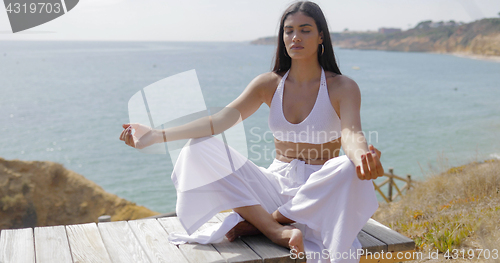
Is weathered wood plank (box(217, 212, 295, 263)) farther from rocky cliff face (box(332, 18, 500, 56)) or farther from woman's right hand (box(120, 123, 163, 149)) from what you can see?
rocky cliff face (box(332, 18, 500, 56))

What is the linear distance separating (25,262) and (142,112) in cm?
98

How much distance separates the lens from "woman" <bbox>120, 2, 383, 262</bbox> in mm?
1993

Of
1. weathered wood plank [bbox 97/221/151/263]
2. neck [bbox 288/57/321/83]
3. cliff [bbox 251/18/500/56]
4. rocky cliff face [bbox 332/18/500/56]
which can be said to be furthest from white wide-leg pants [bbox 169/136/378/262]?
cliff [bbox 251/18/500/56]

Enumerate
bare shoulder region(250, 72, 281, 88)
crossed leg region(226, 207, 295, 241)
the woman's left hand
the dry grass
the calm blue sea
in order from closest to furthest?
the woman's left hand → crossed leg region(226, 207, 295, 241) → bare shoulder region(250, 72, 281, 88) → the dry grass → the calm blue sea

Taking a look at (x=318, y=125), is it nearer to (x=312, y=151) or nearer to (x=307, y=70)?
(x=312, y=151)

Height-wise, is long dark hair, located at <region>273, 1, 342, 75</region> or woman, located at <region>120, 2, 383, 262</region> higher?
long dark hair, located at <region>273, 1, 342, 75</region>

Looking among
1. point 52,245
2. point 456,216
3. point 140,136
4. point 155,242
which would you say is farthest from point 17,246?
point 456,216

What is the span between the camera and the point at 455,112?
38.8m

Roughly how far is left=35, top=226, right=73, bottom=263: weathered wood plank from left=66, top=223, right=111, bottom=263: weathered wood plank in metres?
0.03

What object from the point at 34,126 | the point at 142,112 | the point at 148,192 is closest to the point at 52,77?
the point at 34,126

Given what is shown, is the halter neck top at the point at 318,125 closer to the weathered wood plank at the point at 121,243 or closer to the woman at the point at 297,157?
the woman at the point at 297,157

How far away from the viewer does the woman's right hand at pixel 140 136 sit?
227cm

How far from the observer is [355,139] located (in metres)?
2.03

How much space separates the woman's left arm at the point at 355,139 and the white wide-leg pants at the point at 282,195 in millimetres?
74
